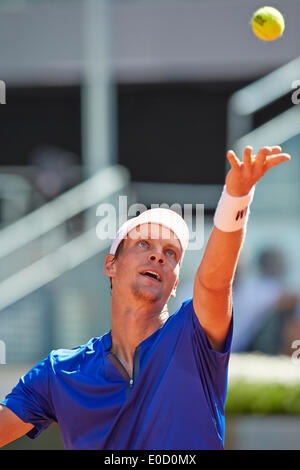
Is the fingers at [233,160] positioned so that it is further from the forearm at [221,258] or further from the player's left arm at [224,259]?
the forearm at [221,258]

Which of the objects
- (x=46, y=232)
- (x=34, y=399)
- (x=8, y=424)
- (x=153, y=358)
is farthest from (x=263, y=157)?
(x=46, y=232)

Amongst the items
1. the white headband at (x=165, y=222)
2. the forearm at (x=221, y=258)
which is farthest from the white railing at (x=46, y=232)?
the forearm at (x=221, y=258)

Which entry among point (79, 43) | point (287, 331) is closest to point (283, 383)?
point (287, 331)

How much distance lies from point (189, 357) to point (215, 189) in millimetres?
7346

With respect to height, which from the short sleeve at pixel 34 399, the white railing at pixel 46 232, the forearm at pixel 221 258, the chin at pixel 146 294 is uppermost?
the white railing at pixel 46 232

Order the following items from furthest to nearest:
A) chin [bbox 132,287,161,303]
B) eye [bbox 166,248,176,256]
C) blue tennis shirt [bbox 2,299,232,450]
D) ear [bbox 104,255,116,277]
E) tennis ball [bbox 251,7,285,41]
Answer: tennis ball [bbox 251,7,285,41]
ear [bbox 104,255,116,277]
eye [bbox 166,248,176,256]
chin [bbox 132,287,161,303]
blue tennis shirt [bbox 2,299,232,450]

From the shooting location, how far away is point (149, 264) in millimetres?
3260

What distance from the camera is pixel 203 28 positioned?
1153 cm

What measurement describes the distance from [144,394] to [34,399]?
548 mm

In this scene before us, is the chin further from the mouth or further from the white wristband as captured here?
the white wristband

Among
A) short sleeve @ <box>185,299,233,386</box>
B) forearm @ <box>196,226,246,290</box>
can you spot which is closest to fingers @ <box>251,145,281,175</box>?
forearm @ <box>196,226,246,290</box>

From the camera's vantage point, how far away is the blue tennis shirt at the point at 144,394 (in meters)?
2.99

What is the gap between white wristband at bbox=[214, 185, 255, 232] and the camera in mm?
2834
